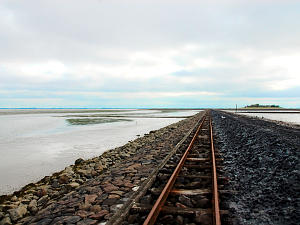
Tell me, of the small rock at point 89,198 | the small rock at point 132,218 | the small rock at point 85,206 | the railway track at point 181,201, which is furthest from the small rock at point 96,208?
the small rock at point 132,218

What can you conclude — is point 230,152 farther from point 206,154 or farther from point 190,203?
point 190,203

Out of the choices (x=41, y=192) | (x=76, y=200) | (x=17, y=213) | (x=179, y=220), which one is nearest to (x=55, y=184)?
(x=41, y=192)

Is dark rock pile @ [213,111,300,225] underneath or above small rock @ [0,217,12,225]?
above

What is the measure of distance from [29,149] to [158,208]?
13.7 meters

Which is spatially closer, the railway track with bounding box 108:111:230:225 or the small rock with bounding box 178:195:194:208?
the railway track with bounding box 108:111:230:225

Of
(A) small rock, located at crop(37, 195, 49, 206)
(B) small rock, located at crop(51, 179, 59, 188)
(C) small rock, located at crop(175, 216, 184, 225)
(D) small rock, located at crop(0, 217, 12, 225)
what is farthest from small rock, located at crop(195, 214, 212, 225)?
(B) small rock, located at crop(51, 179, 59, 188)

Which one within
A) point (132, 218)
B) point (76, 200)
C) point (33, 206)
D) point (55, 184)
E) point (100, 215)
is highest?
point (132, 218)

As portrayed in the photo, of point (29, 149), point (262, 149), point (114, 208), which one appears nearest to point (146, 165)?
point (114, 208)

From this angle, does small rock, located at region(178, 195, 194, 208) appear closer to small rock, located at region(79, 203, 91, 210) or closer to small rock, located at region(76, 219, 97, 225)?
small rock, located at region(76, 219, 97, 225)

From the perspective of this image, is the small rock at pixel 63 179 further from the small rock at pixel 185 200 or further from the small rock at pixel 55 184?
the small rock at pixel 185 200

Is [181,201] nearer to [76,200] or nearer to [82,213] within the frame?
[82,213]

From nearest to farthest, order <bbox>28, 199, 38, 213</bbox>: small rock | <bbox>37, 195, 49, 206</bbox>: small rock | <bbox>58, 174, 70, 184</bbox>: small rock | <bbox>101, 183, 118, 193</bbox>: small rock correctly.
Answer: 1. <bbox>28, 199, 38, 213</bbox>: small rock
2. <bbox>101, 183, 118, 193</bbox>: small rock
3. <bbox>37, 195, 49, 206</bbox>: small rock
4. <bbox>58, 174, 70, 184</bbox>: small rock

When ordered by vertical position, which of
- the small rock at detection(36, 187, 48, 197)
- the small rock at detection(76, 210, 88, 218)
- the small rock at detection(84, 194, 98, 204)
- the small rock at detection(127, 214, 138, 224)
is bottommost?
the small rock at detection(36, 187, 48, 197)

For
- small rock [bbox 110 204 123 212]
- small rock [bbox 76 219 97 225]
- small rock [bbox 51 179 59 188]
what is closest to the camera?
small rock [bbox 76 219 97 225]
